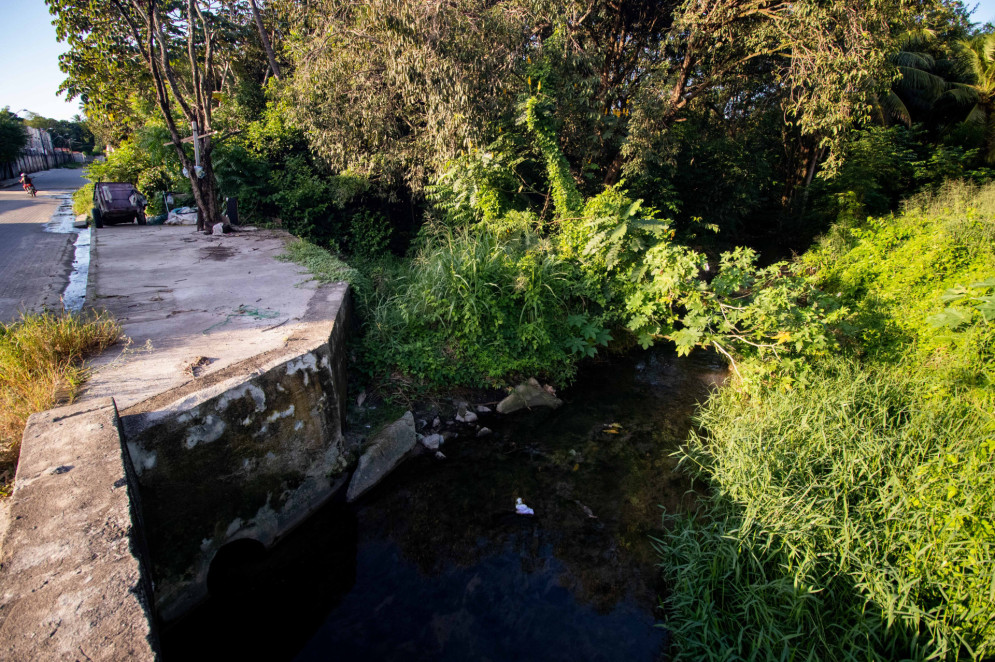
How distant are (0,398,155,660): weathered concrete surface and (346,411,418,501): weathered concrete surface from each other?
1898mm

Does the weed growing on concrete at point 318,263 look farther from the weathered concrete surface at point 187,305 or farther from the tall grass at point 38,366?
the tall grass at point 38,366

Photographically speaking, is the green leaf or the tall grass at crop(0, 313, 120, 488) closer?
the tall grass at crop(0, 313, 120, 488)

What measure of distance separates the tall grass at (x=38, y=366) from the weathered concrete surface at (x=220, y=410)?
6.1 inches

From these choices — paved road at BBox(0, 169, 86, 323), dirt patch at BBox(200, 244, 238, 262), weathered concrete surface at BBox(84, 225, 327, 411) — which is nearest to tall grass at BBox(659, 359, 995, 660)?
weathered concrete surface at BBox(84, 225, 327, 411)

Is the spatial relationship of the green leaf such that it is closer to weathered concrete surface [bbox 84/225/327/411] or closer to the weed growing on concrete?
weathered concrete surface [bbox 84/225/327/411]

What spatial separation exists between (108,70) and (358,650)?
13491mm

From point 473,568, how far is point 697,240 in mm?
10856

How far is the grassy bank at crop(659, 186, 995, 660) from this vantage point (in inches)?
110

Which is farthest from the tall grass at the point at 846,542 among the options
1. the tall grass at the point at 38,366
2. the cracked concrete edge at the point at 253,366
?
the tall grass at the point at 38,366

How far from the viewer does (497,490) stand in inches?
173

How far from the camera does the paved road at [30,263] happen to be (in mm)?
5359

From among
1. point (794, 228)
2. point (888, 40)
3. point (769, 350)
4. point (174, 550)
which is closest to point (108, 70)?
point (174, 550)

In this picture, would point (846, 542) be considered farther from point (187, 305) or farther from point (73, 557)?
point (187, 305)

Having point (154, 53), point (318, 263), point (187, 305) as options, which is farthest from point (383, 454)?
point (154, 53)
